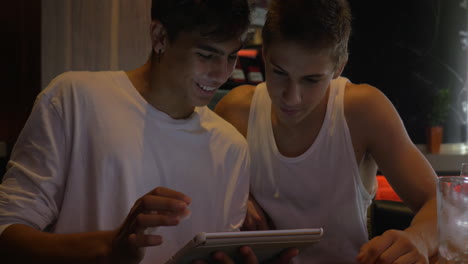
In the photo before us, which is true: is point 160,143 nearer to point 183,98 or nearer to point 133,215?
point 183,98

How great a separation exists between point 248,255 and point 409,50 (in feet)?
16.3

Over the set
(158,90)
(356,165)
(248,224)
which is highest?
(158,90)

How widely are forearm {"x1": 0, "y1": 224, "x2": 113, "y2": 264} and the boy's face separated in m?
0.55

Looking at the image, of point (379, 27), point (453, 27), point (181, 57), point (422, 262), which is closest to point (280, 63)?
point (181, 57)

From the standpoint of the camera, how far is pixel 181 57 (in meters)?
1.44

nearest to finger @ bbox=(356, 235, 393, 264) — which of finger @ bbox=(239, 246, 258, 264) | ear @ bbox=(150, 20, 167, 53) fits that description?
finger @ bbox=(239, 246, 258, 264)

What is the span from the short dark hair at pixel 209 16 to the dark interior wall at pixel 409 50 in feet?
14.4

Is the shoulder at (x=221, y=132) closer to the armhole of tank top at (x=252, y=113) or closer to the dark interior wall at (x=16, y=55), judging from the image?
the armhole of tank top at (x=252, y=113)

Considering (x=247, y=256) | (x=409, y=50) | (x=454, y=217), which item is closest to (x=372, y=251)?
(x=454, y=217)

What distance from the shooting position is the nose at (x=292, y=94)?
154 cm

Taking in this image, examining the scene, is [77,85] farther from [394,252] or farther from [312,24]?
[394,252]

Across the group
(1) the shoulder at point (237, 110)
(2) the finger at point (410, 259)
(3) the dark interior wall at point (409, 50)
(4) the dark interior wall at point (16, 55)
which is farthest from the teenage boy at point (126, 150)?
(3) the dark interior wall at point (409, 50)

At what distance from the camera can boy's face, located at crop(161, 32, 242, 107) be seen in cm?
142

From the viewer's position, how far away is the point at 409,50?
5.50m
